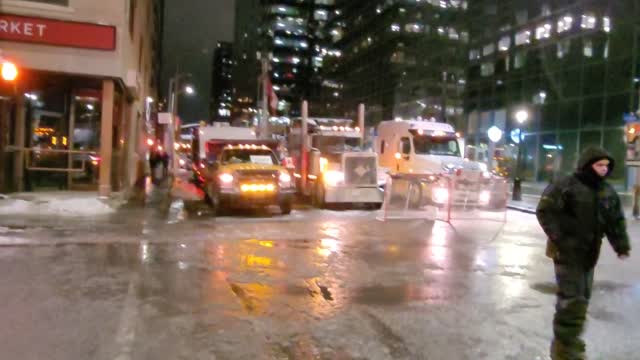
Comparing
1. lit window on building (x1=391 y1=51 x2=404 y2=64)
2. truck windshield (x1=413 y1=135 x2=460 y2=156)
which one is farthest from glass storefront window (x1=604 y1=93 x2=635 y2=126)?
lit window on building (x1=391 y1=51 x2=404 y2=64)

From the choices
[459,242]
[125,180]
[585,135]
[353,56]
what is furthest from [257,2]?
[459,242]

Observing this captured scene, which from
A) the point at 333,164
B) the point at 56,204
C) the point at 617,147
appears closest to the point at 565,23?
the point at 617,147

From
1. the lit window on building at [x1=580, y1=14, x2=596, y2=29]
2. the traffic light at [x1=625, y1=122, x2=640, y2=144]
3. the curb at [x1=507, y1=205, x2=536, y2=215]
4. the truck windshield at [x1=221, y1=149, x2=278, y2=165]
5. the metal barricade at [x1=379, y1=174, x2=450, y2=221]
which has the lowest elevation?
the curb at [x1=507, y1=205, x2=536, y2=215]

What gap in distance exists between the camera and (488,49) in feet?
169

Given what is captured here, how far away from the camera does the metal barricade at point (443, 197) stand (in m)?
18.0

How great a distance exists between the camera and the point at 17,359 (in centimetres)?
575

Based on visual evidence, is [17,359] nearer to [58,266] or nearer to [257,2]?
[58,266]

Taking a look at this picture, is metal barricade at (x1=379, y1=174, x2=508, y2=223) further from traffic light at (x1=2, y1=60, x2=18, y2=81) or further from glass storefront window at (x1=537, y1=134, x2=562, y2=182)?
glass storefront window at (x1=537, y1=134, x2=562, y2=182)

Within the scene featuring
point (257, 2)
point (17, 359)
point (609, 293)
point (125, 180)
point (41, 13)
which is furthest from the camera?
point (257, 2)

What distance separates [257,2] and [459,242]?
15010 cm

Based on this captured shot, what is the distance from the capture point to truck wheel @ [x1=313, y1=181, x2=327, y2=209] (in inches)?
834

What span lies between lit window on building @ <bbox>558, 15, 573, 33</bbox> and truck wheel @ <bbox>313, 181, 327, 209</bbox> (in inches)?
1018

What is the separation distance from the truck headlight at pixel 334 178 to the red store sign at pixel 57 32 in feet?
23.9

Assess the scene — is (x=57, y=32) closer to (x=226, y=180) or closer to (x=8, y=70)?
(x=8, y=70)
